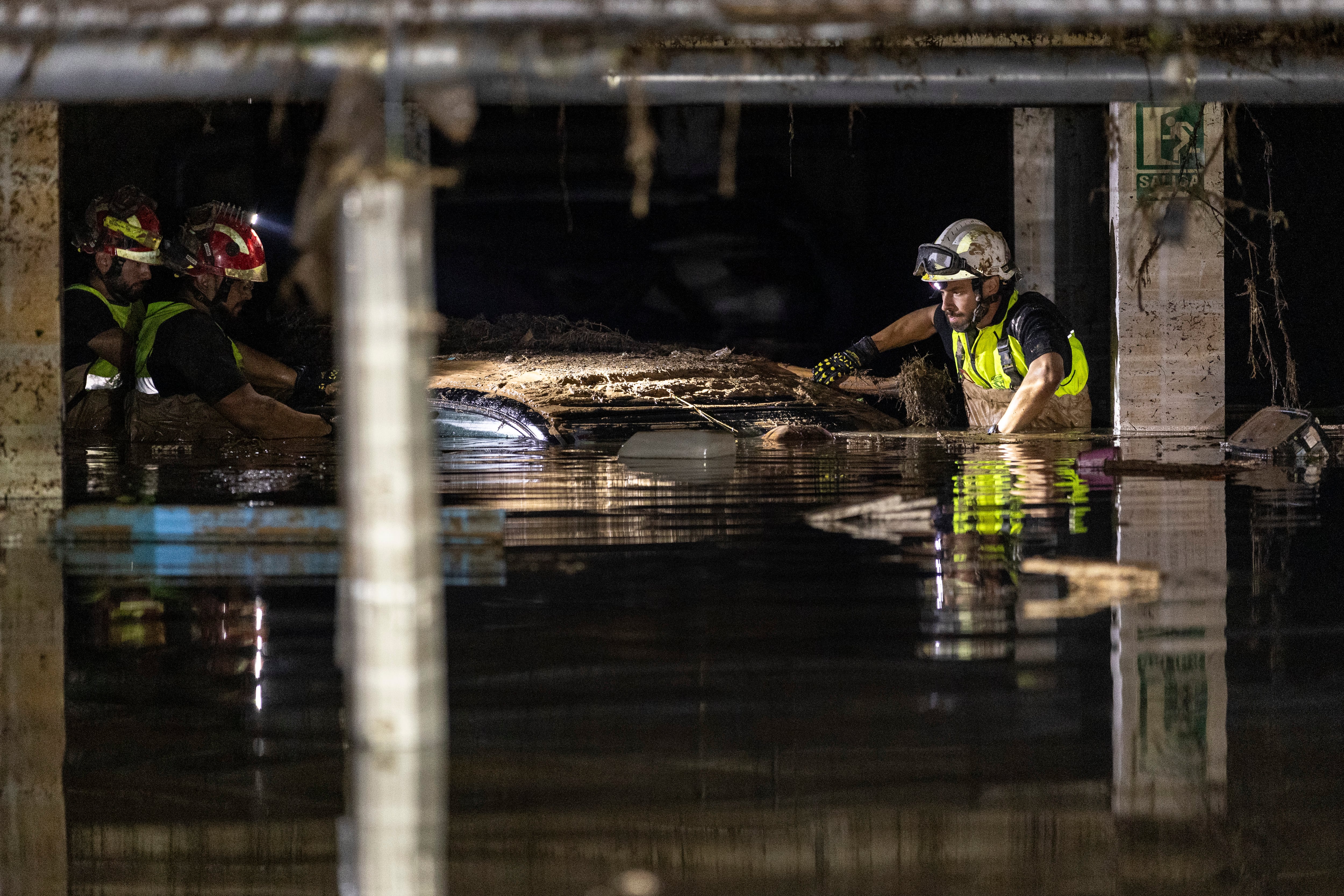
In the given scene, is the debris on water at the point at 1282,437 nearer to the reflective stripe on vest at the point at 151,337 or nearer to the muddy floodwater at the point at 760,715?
the muddy floodwater at the point at 760,715

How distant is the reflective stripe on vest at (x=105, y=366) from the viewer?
660 centimetres

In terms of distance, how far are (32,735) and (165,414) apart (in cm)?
455

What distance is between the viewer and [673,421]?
21.1ft

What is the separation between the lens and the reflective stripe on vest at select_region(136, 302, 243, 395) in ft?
20.4

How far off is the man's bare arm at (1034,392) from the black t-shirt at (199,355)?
388 cm

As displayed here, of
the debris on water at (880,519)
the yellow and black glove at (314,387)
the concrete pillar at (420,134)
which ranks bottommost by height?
the debris on water at (880,519)

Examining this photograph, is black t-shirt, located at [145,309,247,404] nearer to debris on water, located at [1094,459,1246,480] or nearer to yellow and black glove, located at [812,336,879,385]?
yellow and black glove, located at [812,336,879,385]

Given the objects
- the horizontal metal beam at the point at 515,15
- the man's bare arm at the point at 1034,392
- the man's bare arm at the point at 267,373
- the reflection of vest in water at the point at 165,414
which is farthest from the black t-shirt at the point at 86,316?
the horizontal metal beam at the point at 515,15

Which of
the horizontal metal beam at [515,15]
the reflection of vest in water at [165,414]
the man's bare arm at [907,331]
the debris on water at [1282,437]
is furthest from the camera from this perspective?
the man's bare arm at [907,331]

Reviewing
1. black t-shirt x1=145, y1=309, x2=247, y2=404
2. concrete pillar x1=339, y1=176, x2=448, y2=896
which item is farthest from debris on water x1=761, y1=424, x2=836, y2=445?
concrete pillar x1=339, y1=176, x2=448, y2=896

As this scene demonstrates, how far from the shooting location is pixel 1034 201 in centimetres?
791

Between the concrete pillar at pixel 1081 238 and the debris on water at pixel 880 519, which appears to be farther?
the concrete pillar at pixel 1081 238

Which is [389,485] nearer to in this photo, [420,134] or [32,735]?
[32,735]

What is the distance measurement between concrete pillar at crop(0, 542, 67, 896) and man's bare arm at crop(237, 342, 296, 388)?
13.3ft
